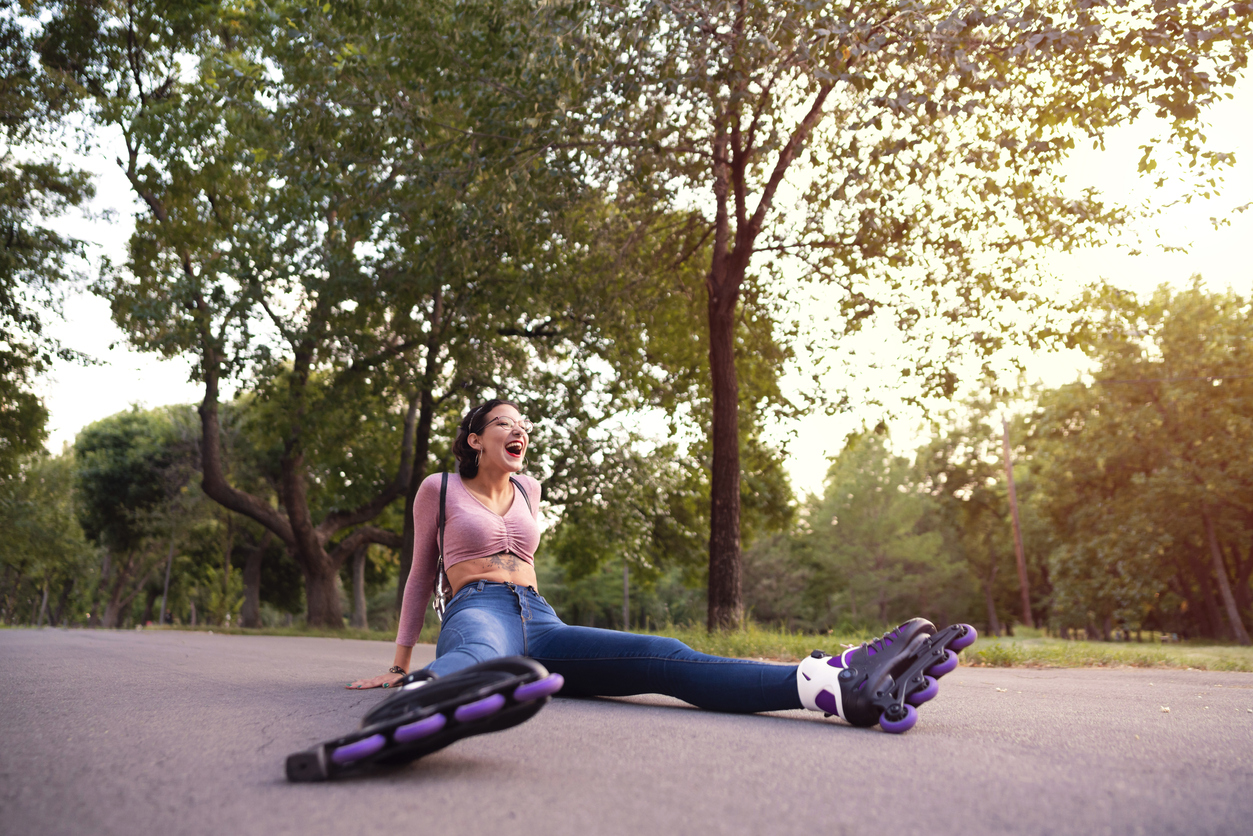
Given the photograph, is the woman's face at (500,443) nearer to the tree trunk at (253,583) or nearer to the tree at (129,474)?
the tree at (129,474)

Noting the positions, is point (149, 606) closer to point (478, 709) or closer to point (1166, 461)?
point (1166, 461)

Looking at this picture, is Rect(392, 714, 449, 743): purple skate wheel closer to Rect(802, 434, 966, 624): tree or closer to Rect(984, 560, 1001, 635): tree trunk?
Rect(802, 434, 966, 624): tree

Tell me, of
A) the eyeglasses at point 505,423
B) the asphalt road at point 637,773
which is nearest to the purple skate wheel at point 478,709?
the asphalt road at point 637,773

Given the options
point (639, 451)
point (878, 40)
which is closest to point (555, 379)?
point (639, 451)

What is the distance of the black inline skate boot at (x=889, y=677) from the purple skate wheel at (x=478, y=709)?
1.55 metres

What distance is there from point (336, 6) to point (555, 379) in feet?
29.0

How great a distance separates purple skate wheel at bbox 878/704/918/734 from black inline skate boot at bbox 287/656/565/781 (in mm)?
1456

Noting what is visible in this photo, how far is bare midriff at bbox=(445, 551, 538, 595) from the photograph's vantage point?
374cm

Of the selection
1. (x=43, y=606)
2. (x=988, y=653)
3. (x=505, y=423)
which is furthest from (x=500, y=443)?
(x=43, y=606)

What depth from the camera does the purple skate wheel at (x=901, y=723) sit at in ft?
9.91

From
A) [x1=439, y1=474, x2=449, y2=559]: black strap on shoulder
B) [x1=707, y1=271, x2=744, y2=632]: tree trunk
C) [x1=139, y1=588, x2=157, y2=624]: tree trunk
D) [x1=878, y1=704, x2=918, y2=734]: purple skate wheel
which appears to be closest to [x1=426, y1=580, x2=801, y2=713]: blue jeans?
[x1=439, y1=474, x2=449, y2=559]: black strap on shoulder

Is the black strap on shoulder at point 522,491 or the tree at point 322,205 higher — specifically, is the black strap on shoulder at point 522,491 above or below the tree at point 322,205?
below

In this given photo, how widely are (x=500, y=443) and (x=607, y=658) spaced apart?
3.57ft

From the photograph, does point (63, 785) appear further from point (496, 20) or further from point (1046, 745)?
point (496, 20)
